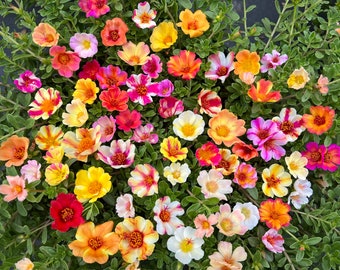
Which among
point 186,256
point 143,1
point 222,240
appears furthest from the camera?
point 143,1

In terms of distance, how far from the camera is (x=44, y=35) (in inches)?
59.3

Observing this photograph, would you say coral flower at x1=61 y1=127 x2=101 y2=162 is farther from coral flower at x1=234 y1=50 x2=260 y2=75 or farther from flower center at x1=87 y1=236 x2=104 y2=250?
coral flower at x1=234 y1=50 x2=260 y2=75

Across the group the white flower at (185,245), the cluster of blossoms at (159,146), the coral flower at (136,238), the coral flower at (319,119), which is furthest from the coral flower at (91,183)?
the coral flower at (319,119)

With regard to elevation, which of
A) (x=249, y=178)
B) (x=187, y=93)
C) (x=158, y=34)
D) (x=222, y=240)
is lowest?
(x=222, y=240)

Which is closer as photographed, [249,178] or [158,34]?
[249,178]

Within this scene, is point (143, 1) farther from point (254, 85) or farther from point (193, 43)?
point (254, 85)

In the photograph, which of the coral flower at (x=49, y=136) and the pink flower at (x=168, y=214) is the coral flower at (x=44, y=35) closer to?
the coral flower at (x=49, y=136)

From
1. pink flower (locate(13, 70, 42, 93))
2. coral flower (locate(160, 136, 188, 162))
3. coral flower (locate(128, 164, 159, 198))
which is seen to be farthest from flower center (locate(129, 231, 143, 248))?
pink flower (locate(13, 70, 42, 93))

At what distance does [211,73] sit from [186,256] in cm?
57

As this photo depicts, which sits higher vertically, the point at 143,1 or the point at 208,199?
the point at 143,1

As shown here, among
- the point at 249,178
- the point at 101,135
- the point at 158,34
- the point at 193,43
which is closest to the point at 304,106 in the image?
the point at 249,178

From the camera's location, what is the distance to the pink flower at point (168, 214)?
4.24 feet

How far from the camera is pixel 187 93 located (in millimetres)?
1481

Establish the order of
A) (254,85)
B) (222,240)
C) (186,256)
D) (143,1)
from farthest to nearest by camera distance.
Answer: (143,1) → (254,85) → (222,240) → (186,256)
